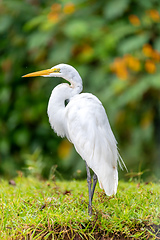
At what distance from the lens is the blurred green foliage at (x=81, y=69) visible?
14.8 ft

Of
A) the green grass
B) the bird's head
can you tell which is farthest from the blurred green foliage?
the bird's head

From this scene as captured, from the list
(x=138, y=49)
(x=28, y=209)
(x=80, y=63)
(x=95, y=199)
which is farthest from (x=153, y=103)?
(x=28, y=209)

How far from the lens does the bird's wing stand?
2.34m

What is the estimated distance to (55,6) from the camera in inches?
195

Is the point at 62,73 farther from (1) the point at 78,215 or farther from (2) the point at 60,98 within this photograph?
(1) the point at 78,215

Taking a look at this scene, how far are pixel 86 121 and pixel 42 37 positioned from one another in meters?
2.74

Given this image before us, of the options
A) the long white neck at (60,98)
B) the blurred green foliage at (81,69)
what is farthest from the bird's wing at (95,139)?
the blurred green foliage at (81,69)

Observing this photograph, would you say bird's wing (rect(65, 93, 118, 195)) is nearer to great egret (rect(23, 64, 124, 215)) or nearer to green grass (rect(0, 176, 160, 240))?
great egret (rect(23, 64, 124, 215))

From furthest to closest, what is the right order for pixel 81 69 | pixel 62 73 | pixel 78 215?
pixel 81 69 → pixel 62 73 → pixel 78 215

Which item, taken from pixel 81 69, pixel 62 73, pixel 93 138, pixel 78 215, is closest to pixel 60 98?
pixel 62 73

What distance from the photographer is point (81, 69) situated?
4.75m

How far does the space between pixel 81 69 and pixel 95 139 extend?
252cm

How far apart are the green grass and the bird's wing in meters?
0.20

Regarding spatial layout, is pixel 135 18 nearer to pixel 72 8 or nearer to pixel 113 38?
pixel 113 38
